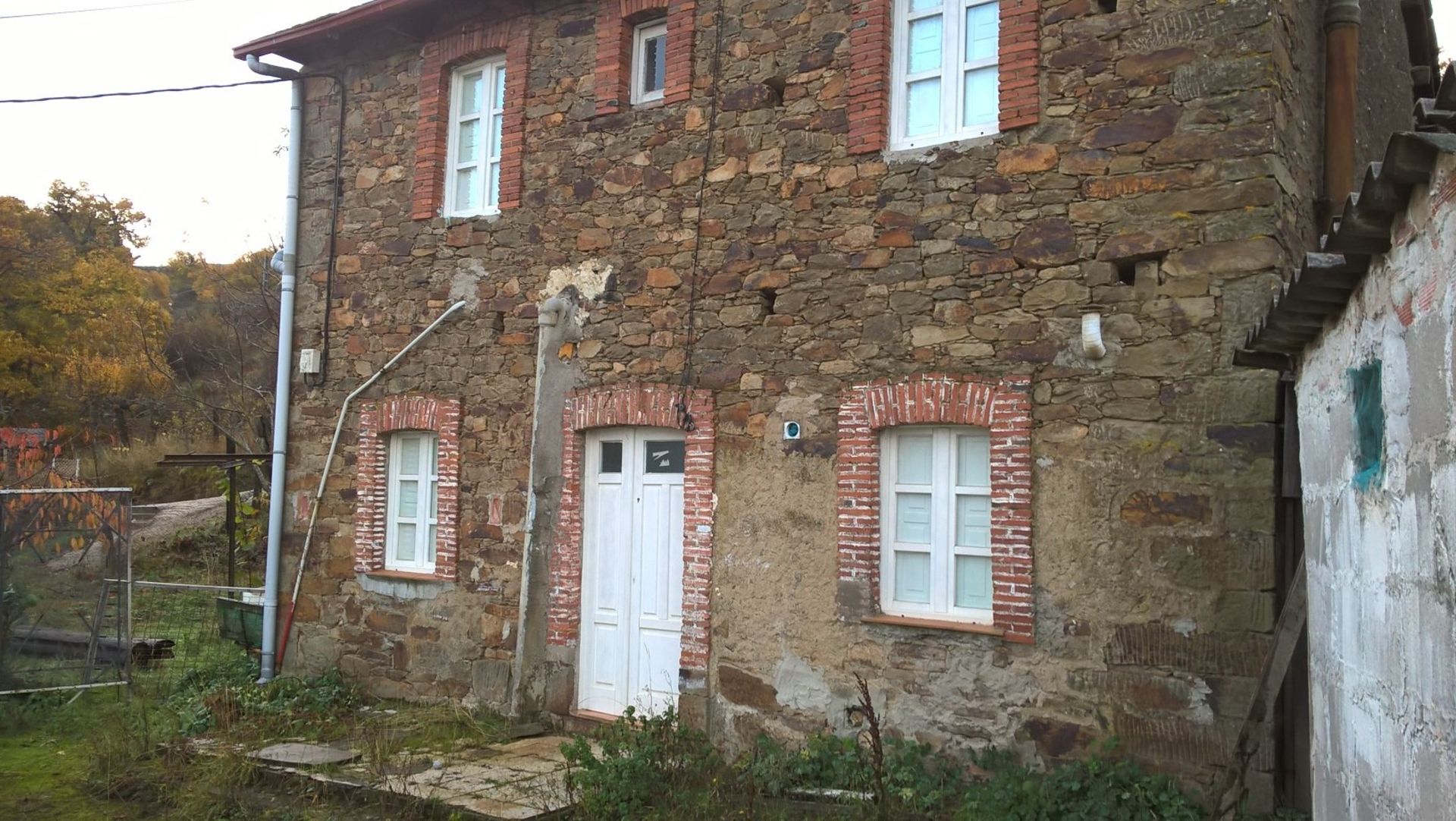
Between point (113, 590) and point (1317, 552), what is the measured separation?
9306 mm

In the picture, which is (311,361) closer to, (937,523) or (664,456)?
(664,456)

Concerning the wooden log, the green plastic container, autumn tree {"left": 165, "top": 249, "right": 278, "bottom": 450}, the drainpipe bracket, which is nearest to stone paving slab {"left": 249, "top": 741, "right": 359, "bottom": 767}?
the wooden log

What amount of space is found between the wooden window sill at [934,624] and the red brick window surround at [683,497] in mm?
1374

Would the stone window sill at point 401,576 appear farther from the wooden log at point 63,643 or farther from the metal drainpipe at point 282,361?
the wooden log at point 63,643

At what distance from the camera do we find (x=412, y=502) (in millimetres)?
9781

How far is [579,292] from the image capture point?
8680 mm

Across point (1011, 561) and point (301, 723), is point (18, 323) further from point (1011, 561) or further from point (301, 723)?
point (1011, 561)

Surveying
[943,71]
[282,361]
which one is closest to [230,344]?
[282,361]

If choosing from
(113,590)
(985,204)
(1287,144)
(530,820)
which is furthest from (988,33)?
(113,590)

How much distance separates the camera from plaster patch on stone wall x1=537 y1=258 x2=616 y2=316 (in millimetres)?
8555

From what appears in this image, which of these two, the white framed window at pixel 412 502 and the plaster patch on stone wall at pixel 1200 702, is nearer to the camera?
the plaster patch on stone wall at pixel 1200 702

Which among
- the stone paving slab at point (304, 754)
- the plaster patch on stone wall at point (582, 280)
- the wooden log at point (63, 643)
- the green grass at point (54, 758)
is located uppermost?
the plaster patch on stone wall at point (582, 280)

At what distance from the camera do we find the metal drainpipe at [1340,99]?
689cm

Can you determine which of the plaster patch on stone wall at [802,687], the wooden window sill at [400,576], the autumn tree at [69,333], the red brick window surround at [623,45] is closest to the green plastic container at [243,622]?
the wooden window sill at [400,576]
